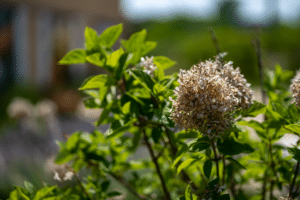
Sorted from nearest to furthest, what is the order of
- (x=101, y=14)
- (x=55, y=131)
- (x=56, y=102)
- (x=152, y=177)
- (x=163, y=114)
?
(x=163, y=114), (x=152, y=177), (x=55, y=131), (x=56, y=102), (x=101, y=14)

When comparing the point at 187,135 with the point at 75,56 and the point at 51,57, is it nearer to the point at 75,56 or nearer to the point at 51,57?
the point at 75,56

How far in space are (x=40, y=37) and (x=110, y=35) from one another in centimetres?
1027

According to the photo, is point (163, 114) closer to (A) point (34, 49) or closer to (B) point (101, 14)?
(A) point (34, 49)

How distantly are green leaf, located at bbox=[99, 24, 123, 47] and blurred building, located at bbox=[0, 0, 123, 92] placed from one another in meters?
9.24

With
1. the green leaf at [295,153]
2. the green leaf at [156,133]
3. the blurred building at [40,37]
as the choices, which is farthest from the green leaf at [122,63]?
the blurred building at [40,37]

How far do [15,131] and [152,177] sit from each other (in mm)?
3820

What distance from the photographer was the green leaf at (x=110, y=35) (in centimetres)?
102

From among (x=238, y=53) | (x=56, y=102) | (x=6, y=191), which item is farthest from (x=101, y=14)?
(x=6, y=191)

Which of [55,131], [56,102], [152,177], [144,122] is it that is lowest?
[56,102]

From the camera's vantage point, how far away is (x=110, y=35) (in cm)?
→ 104

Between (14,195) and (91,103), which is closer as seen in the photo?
(14,195)

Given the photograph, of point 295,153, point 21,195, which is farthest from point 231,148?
point 21,195

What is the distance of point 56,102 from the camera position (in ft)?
32.2

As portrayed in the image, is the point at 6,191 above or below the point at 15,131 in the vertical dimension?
above
